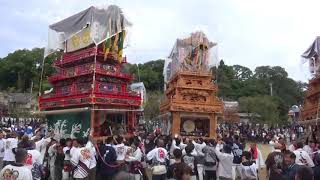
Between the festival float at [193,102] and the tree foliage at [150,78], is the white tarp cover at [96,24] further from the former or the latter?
the tree foliage at [150,78]

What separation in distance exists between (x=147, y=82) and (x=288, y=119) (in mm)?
20566

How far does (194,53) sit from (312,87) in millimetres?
8375

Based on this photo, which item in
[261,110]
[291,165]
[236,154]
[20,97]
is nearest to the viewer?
[291,165]

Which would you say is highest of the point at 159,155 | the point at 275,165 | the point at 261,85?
the point at 261,85

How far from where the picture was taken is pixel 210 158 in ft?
44.3

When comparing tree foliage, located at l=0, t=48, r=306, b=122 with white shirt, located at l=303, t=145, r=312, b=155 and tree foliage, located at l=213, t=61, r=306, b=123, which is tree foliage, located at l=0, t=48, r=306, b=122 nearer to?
tree foliage, located at l=213, t=61, r=306, b=123

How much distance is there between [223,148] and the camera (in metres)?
13.1

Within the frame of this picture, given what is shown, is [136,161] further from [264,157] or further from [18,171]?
[264,157]

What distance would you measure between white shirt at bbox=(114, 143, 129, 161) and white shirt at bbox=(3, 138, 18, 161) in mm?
3446

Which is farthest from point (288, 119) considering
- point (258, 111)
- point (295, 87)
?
point (295, 87)

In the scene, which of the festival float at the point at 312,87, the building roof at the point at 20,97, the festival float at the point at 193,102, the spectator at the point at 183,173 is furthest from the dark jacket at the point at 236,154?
the building roof at the point at 20,97

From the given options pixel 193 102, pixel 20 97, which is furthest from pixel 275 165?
pixel 20 97

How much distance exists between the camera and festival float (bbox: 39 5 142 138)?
21375 mm

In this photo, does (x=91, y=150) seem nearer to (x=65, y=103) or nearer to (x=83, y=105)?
(x=83, y=105)
